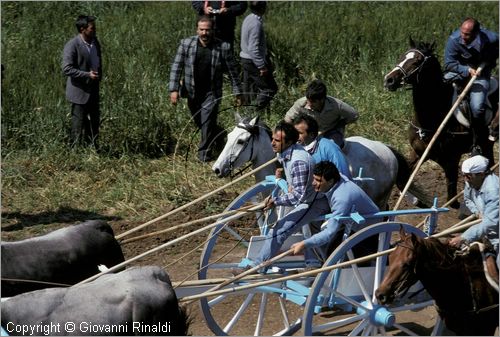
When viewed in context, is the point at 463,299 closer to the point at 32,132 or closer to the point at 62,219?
the point at 62,219

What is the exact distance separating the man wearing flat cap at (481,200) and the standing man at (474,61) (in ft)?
13.9

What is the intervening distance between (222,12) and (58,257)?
769 centimetres

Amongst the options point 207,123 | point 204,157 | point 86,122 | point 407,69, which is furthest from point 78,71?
point 407,69

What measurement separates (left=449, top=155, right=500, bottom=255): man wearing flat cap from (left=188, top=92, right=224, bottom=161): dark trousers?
4.56 meters

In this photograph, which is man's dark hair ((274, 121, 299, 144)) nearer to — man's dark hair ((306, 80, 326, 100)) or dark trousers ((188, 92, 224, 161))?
man's dark hair ((306, 80, 326, 100))

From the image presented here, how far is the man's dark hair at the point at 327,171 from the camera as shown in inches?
355

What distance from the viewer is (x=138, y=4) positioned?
20812mm

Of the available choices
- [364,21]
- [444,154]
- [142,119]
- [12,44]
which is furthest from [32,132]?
[364,21]

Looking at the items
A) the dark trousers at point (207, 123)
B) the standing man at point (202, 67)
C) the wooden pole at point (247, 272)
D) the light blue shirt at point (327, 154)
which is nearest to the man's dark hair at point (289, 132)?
the light blue shirt at point (327, 154)

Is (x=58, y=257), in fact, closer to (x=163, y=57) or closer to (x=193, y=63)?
(x=193, y=63)

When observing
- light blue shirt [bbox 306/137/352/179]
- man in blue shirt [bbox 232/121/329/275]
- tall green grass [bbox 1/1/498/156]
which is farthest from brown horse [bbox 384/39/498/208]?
man in blue shirt [bbox 232/121/329/275]

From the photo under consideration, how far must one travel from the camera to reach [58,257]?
29.9 ft

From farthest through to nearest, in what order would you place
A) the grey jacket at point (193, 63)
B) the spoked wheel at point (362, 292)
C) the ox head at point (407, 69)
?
the grey jacket at point (193, 63) < the ox head at point (407, 69) < the spoked wheel at point (362, 292)

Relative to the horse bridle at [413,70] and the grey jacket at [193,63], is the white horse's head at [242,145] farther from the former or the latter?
the grey jacket at [193,63]
